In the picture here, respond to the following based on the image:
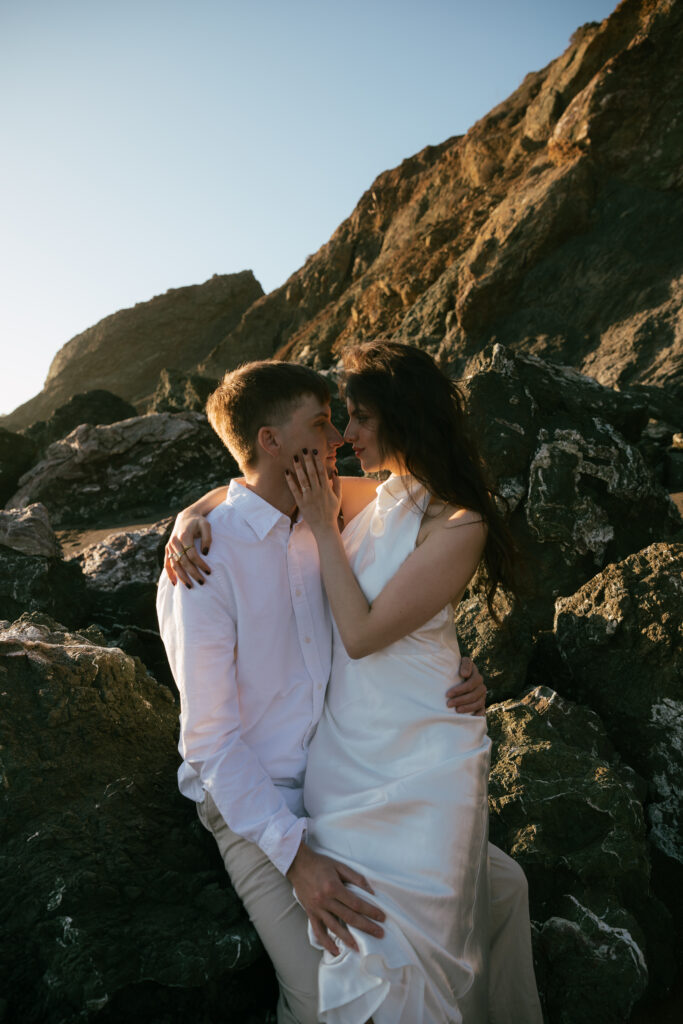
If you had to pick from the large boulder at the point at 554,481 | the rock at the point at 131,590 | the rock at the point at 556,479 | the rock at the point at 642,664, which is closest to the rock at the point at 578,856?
the rock at the point at 642,664

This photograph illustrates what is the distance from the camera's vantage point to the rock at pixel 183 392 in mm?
13281

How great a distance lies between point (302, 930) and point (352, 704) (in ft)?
2.34

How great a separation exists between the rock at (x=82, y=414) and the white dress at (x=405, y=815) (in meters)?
12.2

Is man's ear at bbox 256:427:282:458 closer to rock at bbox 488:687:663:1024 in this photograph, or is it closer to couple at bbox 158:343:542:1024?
couple at bbox 158:343:542:1024

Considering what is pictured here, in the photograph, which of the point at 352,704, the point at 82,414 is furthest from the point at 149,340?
the point at 352,704

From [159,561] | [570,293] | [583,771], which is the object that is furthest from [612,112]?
[583,771]

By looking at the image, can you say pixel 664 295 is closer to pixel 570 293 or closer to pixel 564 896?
pixel 570 293

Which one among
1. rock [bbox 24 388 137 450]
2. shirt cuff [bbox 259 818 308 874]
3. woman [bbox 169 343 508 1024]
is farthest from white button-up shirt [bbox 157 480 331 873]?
rock [bbox 24 388 137 450]

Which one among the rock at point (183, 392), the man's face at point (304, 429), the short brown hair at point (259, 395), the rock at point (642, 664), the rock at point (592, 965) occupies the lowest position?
the rock at point (592, 965)

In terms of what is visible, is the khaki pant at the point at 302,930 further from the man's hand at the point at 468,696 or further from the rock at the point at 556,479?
the rock at the point at 556,479

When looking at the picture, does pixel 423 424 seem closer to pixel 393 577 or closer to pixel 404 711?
pixel 393 577

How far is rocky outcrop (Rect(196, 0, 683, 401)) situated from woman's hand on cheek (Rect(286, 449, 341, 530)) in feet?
35.4

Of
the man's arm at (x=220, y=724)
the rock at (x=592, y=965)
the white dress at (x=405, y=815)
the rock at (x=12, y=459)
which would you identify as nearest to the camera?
the white dress at (x=405, y=815)

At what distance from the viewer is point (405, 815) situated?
2203 mm
